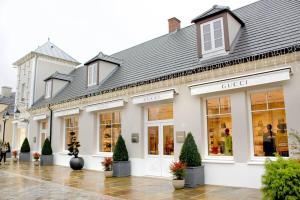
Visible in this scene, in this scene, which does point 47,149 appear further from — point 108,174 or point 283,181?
point 283,181

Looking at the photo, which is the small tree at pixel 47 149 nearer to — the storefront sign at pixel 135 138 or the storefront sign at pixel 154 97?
the storefront sign at pixel 135 138

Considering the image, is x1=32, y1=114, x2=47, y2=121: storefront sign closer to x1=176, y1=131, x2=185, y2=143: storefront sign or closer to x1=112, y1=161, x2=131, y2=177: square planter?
x1=112, y1=161, x2=131, y2=177: square planter

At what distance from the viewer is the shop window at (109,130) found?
1430 centimetres

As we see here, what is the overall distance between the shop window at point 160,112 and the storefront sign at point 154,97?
0.67 meters

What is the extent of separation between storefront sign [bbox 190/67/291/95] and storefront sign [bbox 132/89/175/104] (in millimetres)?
1089

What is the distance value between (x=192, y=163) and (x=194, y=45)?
20.1ft

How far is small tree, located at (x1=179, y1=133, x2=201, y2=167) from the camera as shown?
9.61 metres

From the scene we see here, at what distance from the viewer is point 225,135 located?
10.2 meters

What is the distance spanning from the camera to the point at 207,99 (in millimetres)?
10688

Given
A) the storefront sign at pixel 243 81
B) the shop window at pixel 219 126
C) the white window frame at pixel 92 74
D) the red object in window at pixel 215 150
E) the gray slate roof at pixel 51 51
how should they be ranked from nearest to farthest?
the storefront sign at pixel 243 81
the shop window at pixel 219 126
the red object in window at pixel 215 150
the white window frame at pixel 92 74
the gray slate roof at pixel 51 51

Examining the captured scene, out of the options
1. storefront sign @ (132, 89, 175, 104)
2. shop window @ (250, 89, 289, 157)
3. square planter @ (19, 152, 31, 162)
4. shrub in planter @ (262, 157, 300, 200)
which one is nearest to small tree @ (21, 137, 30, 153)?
square planter @ (19, 152, 31, 162)

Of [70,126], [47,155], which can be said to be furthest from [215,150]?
[47,155]

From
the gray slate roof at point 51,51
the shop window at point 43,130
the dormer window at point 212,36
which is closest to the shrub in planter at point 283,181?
the dormer window at point 212,36

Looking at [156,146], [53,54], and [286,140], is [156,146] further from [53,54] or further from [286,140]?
[53,54]
